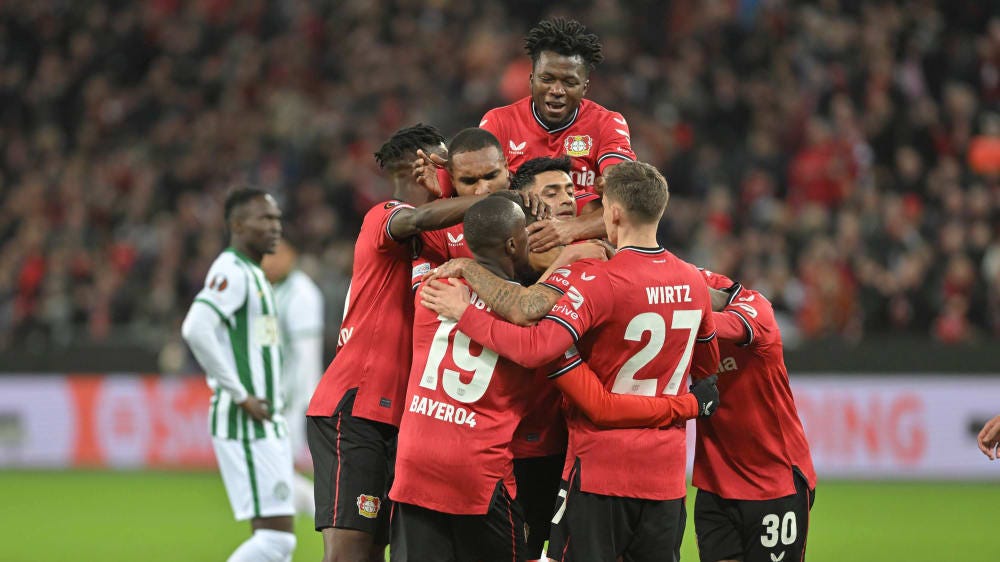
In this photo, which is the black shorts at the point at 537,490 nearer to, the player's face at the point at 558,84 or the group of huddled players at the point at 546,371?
the group of huddled players at the point at 546,371

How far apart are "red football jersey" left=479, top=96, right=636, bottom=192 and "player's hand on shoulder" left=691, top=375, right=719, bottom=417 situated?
4.40ft

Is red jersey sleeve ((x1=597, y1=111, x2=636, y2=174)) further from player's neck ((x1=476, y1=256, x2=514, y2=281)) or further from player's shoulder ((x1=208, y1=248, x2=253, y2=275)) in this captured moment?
player's shoulder ((x1=208, y1=248, x2=253, y2=275))

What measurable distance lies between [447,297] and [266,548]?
2.69 metres

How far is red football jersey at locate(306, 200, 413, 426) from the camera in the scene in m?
6.29

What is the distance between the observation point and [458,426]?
17.9 feet

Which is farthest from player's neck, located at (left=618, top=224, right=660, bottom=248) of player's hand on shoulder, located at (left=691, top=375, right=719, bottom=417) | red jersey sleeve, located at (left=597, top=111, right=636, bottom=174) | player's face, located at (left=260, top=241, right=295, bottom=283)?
player's face, located at (left=260, top=241, right=295, bottom=283)

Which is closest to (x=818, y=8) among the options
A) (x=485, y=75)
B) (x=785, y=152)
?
(x=785, y=152)

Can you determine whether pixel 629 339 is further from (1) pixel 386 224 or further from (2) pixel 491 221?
(1) pixel 386 224

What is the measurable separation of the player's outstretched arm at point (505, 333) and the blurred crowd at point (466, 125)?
31.6 feet

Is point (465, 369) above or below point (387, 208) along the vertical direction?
below

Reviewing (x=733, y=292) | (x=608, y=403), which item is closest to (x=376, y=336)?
(x=608, y=403)

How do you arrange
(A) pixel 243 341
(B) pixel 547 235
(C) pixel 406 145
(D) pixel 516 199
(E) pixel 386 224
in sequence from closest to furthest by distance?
1. (D) pixel 516 199
2. (B) pixel 547 235
3. (E) pixel 386 224
4. (C) pixel 406 145
5. (A) pixel 243 341

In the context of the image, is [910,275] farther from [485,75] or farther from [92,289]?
[92,289]

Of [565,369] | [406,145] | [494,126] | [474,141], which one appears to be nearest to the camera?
[565,369]
